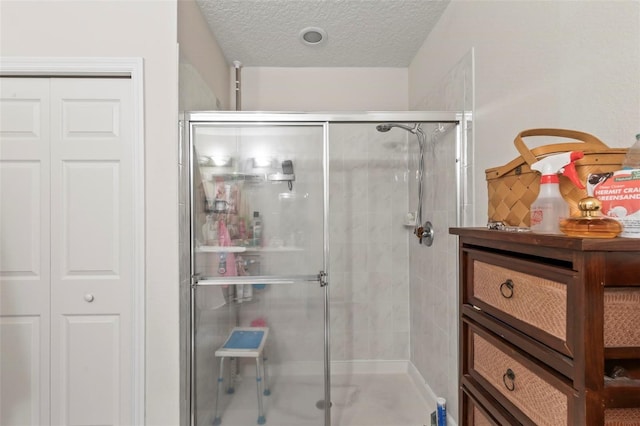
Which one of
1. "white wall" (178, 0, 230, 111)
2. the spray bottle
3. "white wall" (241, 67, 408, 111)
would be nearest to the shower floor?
the spray bottle

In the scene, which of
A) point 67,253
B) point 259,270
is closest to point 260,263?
point 259,270

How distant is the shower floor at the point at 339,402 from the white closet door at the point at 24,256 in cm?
89

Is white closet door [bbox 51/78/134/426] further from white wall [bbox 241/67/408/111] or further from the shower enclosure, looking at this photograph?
white wall [bbox 241/67/408/111]

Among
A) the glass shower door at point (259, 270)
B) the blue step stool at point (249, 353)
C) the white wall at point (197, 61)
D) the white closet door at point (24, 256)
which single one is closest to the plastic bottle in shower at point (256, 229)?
the glass shower door at point (259, 270)

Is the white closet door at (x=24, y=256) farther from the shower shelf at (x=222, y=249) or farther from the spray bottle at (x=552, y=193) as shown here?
the spray bottle at (x=552, y=193)

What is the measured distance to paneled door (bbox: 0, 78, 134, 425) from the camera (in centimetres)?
159

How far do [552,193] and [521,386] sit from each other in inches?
16.7

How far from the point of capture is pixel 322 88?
2.67 metres

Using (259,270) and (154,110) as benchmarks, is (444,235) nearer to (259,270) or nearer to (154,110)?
(259,270)

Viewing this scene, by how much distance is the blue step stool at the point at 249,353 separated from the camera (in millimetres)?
1780

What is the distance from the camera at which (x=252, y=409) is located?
1.80 metres

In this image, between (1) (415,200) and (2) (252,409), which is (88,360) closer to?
(2) (252,409)

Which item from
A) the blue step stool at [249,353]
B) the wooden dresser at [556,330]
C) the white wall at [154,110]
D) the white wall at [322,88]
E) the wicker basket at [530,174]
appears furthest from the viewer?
the white wall at [322,88]

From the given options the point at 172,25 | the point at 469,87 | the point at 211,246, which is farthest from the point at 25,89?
the point at 469,87
